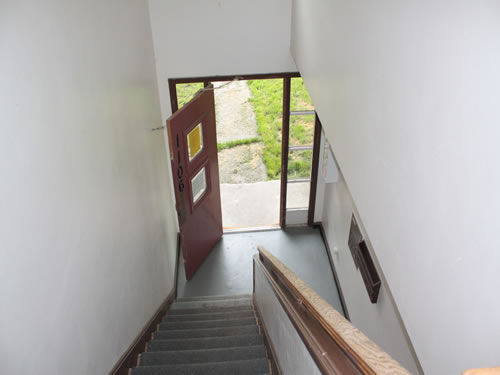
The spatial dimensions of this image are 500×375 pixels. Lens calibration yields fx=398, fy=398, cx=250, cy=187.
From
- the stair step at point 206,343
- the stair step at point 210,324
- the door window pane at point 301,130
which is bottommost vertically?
the stair step at point 210,324

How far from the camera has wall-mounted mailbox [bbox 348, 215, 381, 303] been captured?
3.50m

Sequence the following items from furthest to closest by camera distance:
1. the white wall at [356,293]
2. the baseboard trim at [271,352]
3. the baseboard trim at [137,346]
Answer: the white wall at [356,293] < the baseboard trim at [137,346] < the baseboard trim at [271,352]

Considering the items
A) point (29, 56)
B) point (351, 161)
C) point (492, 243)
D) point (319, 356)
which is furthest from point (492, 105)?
point (29, 56)

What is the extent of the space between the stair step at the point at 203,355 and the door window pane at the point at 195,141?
241cm

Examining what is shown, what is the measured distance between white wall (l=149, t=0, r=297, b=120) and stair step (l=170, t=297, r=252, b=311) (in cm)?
261

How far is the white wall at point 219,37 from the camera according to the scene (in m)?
4.64

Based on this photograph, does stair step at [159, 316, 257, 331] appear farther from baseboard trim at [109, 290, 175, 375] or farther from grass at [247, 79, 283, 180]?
grass at [247, 79, 283, 180]

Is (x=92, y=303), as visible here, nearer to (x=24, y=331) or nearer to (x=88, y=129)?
(x=24, y=331)

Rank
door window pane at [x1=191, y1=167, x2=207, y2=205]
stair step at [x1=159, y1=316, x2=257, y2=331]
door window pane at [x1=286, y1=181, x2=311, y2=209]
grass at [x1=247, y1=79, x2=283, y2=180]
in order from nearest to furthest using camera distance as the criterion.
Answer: stair step at [x1=159, y1=316, x2=257, y2=331]
door window pane at [x1=191, y1=167, x2=207, y2=205]
door window pane at [x1=286, y1=181, x2=311, y2=209]
grass at [x1=247, y1=79, x2=283, y2=180]

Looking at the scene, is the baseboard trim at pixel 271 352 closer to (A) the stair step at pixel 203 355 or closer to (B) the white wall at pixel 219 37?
(A) the stair step at pixel 203 355

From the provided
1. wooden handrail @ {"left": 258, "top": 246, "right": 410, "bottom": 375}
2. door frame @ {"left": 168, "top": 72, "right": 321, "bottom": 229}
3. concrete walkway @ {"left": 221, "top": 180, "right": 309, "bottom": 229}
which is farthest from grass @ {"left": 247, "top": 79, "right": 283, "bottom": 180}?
wooden handrail @ {"left": 258, "top": 246, "right": 410, "bottom": 375}

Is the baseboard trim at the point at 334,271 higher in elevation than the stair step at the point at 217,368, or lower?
lower

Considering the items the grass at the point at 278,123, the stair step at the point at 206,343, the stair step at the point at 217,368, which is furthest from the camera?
the grass at the point at 278,123

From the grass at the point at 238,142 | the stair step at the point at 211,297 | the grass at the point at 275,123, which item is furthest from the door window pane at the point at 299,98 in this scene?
the grass at the point at 238,142
